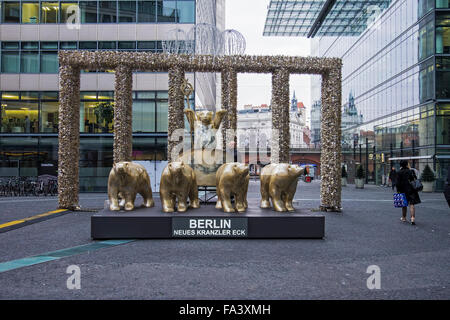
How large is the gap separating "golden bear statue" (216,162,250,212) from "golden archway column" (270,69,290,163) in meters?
3.77

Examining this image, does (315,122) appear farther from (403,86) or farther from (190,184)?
(190,184)

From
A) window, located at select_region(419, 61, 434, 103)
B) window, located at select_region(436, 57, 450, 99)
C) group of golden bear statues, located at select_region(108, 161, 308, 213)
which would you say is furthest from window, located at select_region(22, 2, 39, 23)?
window, located at select_region(436, 57, 450, 99)

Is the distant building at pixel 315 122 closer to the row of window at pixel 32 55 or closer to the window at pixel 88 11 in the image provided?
the window at pixel 88 11

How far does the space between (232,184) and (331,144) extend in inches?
216

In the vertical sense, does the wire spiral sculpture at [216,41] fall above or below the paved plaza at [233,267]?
above

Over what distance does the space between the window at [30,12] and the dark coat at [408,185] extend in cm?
2399

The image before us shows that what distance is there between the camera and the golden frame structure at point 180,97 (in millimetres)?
10898

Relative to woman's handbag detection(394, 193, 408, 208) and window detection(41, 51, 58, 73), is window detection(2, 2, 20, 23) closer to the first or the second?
window detection(41, 51, 58, 73)

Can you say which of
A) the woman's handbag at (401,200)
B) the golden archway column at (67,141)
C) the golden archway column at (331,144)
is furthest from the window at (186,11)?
the woman's handbag at (401,200)

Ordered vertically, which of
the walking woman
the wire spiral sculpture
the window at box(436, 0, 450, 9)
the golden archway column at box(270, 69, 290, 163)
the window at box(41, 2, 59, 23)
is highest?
the window at box(436, 0, 450, 9)

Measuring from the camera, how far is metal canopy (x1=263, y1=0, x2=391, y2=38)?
1258 inches

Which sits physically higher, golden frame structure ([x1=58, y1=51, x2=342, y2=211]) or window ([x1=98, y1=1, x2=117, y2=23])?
window ([x1=98, y1=1, x2=117, y2=23])

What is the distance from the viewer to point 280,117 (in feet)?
36.2

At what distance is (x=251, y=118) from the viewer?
3300 inches
